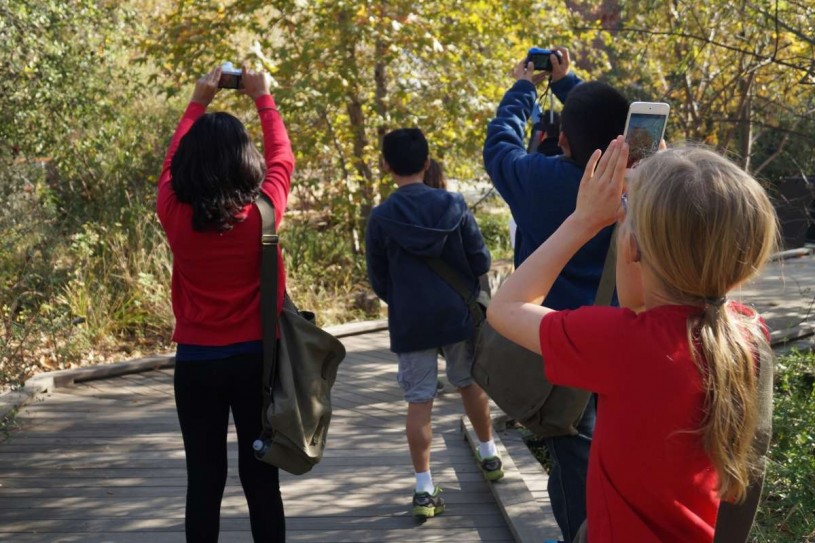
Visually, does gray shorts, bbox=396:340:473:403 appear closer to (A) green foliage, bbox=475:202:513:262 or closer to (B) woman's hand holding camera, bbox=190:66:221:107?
(B) woman's hand holding camera, bbox=190:66:221:107

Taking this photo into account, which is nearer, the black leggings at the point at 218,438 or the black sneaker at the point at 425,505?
the black leggings at the point at 218,438

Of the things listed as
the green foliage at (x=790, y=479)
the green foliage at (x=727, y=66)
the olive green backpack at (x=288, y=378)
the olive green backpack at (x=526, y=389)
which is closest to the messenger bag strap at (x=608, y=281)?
the olive green backpack at (x=526, y=389)

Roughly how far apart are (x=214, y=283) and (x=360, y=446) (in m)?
2.67

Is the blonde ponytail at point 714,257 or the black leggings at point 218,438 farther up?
the blonde ponytail at point 714,257

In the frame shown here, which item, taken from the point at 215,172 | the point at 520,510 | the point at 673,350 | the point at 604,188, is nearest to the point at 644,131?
the point at 604,188

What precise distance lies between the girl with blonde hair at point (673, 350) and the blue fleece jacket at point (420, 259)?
246 centimetres

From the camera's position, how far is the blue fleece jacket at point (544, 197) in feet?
10.4

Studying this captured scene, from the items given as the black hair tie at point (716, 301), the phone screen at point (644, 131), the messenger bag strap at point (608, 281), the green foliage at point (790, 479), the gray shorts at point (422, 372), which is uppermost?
the phone screen at point (644, 131)

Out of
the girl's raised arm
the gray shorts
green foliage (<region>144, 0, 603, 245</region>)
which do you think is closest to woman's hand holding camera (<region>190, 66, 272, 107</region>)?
the gray shorts

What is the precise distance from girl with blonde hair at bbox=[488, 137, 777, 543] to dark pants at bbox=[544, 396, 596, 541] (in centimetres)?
112

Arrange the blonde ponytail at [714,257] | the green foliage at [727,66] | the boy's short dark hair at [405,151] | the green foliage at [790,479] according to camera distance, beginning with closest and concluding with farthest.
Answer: the blonde ponytail at [714,257] < the green foliage at [790,479] < the boy's short dark hair at [405,151] < the green foliage at [727,66]

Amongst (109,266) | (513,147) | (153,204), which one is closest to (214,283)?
(513,147)

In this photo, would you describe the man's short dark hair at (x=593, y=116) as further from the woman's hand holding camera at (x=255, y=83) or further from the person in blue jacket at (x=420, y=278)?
the person in blue jacket at (x=420, y=278)

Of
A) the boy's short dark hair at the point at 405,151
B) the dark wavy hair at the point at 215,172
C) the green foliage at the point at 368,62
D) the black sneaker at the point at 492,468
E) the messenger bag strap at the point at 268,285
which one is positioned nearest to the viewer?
the dark wavy hair at the point at 215,172
